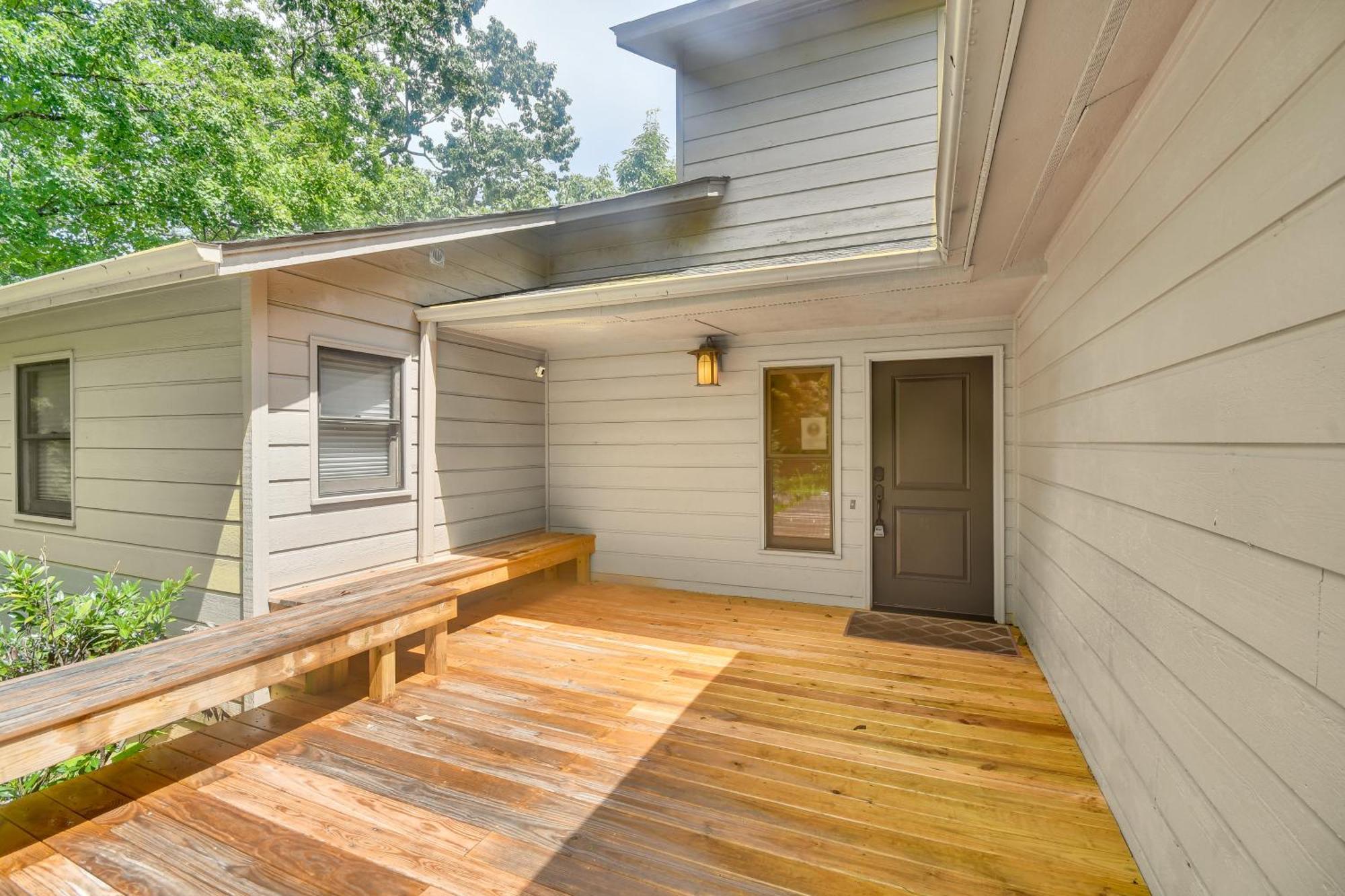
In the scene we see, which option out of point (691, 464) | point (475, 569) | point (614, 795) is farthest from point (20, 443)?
point (614, 795)

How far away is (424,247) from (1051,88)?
3.80 m

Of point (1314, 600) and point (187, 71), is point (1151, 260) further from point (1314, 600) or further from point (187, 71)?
point (187, 71)

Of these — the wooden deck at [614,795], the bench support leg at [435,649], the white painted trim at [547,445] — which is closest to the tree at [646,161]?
the white painted trim at [547,445]

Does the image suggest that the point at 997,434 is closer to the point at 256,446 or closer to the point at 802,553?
the point at 802,553

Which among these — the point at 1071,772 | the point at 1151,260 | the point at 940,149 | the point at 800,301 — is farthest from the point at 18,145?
the point at 1071,772

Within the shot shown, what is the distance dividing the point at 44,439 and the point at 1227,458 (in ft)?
21.3

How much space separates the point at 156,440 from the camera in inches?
139

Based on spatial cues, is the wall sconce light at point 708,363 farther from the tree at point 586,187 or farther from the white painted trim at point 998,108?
the tree at point 586,187

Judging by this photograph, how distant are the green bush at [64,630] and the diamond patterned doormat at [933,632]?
3.97 metres

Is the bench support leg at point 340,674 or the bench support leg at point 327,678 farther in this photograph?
the bench support leg at point 340,674

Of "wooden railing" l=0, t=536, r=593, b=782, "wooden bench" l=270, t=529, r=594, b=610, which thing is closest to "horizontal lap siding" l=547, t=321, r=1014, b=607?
"wooden bench" l=270, t=529, r=594, b=610

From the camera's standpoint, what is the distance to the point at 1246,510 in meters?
1.14

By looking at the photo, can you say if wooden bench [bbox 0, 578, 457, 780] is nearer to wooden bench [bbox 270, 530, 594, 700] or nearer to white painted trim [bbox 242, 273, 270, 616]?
wooden bench [bbox 270, 530, 594, 700]

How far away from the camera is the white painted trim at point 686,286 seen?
2988 mm
